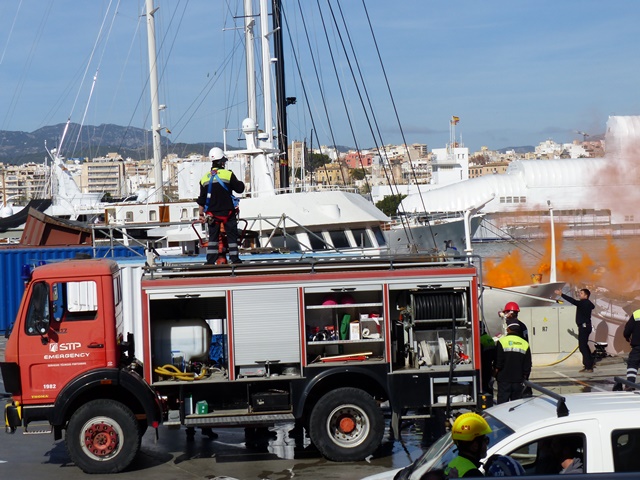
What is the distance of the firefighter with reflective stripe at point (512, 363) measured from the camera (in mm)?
10703

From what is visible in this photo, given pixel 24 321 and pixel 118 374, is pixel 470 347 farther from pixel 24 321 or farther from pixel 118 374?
pixel 24 321

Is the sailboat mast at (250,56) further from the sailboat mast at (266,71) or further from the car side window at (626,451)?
the car side window at (626,451)

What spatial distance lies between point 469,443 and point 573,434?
71cm

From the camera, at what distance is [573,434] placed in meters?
5.50

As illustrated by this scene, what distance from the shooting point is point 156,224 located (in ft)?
90.5

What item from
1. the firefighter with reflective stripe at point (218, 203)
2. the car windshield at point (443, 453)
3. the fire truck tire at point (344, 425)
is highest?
the firefighter with reflective stripe at point (218, 203)

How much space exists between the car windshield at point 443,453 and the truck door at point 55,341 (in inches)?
201

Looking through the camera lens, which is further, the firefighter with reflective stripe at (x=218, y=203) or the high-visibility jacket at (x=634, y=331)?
the high-visibility jacket at (x=634, y=331)

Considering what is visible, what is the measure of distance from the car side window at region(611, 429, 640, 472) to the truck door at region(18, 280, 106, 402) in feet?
21.0

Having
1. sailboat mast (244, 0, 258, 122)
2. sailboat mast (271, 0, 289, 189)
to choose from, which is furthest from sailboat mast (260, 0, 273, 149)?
sailboat mast (271, 0, 289, 189)

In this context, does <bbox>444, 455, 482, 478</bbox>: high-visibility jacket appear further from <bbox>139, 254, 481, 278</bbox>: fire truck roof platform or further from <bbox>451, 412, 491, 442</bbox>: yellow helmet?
<bbox>139, 254, 481, 278</bbox>: fire truck roof platform

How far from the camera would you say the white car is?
543 centimetres

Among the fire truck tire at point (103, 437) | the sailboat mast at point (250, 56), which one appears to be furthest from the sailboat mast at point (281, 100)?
the fire truck tire at point (103, 437)

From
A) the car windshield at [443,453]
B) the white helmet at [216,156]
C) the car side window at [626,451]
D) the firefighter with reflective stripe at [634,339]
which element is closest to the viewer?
the car side window at [626,451]
